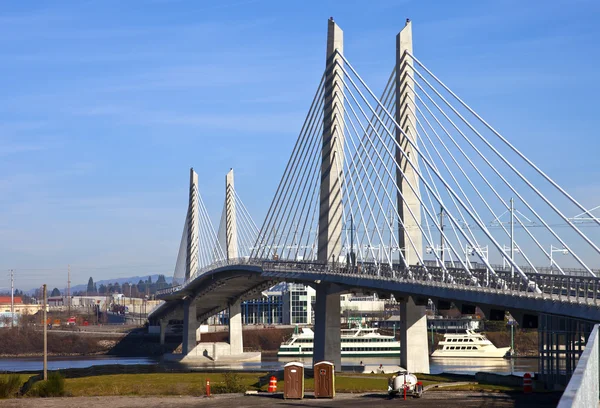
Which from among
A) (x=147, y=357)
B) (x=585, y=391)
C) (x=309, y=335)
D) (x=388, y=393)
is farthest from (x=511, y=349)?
(x=585, y=391)

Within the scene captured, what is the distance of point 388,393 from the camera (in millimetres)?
45688

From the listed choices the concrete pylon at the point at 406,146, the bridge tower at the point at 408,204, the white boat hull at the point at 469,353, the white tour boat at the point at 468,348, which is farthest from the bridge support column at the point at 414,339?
the white tour boat at the point at 468,348

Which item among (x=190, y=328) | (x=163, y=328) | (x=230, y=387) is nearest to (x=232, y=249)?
(x=190, y=328)

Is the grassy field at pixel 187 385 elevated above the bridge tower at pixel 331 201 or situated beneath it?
situated beneath

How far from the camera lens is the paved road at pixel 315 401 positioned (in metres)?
41.1

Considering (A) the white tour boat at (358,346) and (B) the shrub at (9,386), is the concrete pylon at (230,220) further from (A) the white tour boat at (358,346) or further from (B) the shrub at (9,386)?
(B) the shrub at (9,386)

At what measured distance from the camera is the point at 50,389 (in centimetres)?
5306

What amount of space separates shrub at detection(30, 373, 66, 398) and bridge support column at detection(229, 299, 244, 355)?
6994cm

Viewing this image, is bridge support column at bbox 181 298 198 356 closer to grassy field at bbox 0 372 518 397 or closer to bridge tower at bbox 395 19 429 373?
grassy field at bbox 0 372 518 397

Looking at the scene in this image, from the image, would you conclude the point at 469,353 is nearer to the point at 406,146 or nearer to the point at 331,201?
the point at 331,201

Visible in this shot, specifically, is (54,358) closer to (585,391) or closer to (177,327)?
(177,327)

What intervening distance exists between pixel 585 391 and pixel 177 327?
152 m

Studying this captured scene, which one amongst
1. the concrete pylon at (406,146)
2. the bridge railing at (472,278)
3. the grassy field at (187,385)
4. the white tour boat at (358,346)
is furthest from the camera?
the white tour boat at (358,346)

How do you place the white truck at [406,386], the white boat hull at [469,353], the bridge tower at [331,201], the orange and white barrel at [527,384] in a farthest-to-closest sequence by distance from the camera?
the white boat hull at [469,353]
the bridge tower at [331,201]
the orange and white barrel at [527,384]
the white truck at [406,386]
